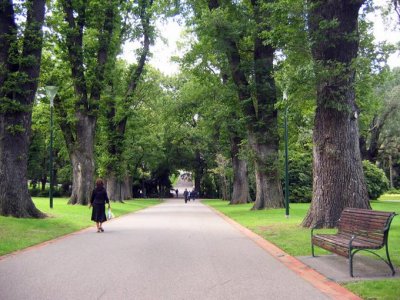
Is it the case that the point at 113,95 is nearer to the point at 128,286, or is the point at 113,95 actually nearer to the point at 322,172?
the point at 322,172

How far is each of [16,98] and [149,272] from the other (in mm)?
12964

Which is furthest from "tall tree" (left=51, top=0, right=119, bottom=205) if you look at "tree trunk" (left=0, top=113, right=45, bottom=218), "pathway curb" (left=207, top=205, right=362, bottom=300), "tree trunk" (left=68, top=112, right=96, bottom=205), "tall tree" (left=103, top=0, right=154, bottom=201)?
"pathway curb" (left=207, top=205, right=362, bottom=300)

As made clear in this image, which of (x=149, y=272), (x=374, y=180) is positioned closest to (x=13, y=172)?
(x=149, y=272)

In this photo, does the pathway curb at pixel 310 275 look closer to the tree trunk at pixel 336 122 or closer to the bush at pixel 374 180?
the tree trunk at pixel 336 122

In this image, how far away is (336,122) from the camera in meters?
15.2

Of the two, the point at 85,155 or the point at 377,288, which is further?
the point at 85,155

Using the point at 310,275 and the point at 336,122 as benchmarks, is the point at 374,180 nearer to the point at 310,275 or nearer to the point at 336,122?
the point at 336,122

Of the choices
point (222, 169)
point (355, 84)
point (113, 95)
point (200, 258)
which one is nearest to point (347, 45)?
point (355, 84)

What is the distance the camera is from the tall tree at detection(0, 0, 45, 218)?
741 inches

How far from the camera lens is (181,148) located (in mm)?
72375

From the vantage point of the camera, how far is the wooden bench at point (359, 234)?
25.9 ft

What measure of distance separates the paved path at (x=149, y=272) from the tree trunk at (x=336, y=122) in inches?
123

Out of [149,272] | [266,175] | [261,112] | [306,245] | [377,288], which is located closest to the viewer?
[377,288]

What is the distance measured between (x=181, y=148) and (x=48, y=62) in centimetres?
4483
